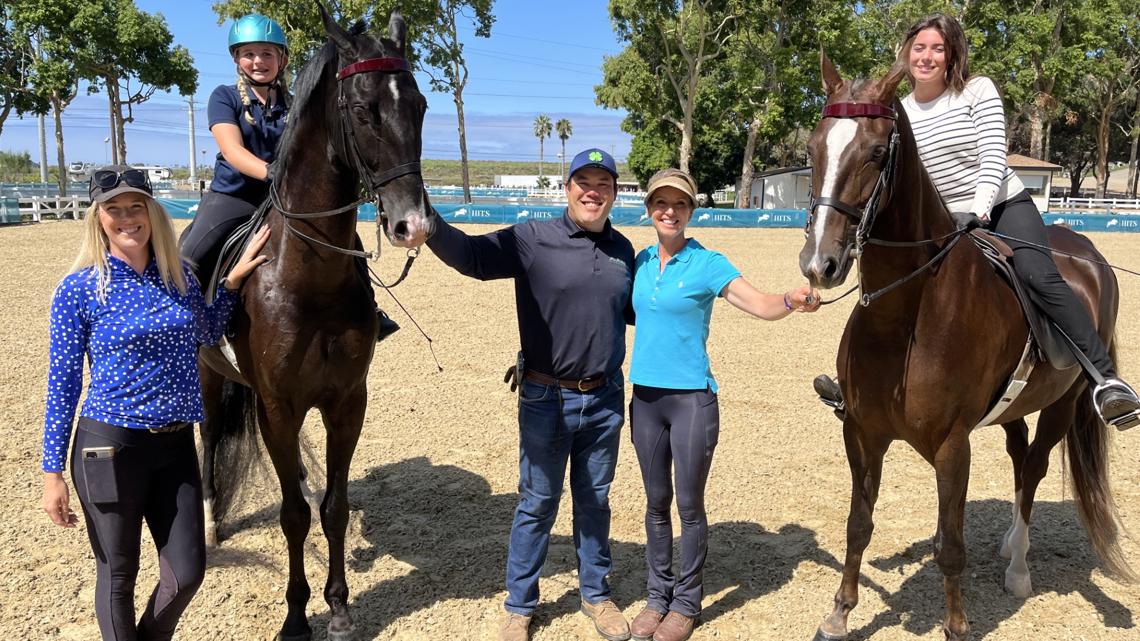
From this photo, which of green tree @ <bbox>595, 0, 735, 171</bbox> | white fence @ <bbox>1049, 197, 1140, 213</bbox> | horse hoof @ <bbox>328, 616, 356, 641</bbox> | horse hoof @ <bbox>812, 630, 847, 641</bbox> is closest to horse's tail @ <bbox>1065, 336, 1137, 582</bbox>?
horse hoof @ <bbox>812, 630, 847, 641</bbox>

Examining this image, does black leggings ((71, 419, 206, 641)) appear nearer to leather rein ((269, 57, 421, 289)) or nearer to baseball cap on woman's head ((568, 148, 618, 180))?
leather rein ((269, 57, 421, 289))

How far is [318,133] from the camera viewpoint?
334 centimetres

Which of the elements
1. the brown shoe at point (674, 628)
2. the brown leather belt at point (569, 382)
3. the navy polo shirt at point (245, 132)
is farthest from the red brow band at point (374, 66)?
the brown shoe at point (674, 628)

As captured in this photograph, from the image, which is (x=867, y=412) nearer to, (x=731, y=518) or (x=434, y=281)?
(x=731, y=518)

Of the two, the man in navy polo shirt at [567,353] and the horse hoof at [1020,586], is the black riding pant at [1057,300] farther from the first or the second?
the man in navy polo shirt at [567,353]

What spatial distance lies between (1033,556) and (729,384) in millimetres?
3565

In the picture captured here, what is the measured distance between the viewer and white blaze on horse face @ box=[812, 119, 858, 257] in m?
2.79

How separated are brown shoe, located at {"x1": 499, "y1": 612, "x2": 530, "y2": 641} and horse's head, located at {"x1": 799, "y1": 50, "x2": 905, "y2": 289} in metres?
2.13

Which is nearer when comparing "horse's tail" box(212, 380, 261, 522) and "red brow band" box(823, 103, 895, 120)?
"red brow band" box(823, 103, 895, 120)

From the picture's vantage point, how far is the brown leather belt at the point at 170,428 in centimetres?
274


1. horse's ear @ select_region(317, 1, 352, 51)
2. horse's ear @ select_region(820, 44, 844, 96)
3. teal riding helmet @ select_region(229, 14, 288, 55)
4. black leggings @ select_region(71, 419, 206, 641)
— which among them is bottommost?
black leggings @ select_region(71, 419, 206, 641)

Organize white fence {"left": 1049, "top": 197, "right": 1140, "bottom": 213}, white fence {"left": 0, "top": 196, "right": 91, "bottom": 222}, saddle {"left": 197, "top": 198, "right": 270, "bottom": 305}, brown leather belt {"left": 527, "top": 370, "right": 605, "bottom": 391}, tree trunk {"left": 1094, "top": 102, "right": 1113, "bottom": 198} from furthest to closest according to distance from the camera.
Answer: tree trunk {"left": 1094, "top": 102, "right": 1113, "bottom": 198} < white fence {"left": 1049, "top": 197, "right": 1140, "bottom": 213} < white fence {"left": 0, "top": 196, "right": 91, "bottom": 222} < saddle {"left": 197, "top": 198, "right": 270, "bottom": 305} < brown leather belt {"left": 527, "top": 370, "right": 605, "bottom": 391}

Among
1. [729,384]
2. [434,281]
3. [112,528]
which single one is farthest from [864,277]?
[434,281]

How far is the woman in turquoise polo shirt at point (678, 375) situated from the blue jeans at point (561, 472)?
185 millimetres
